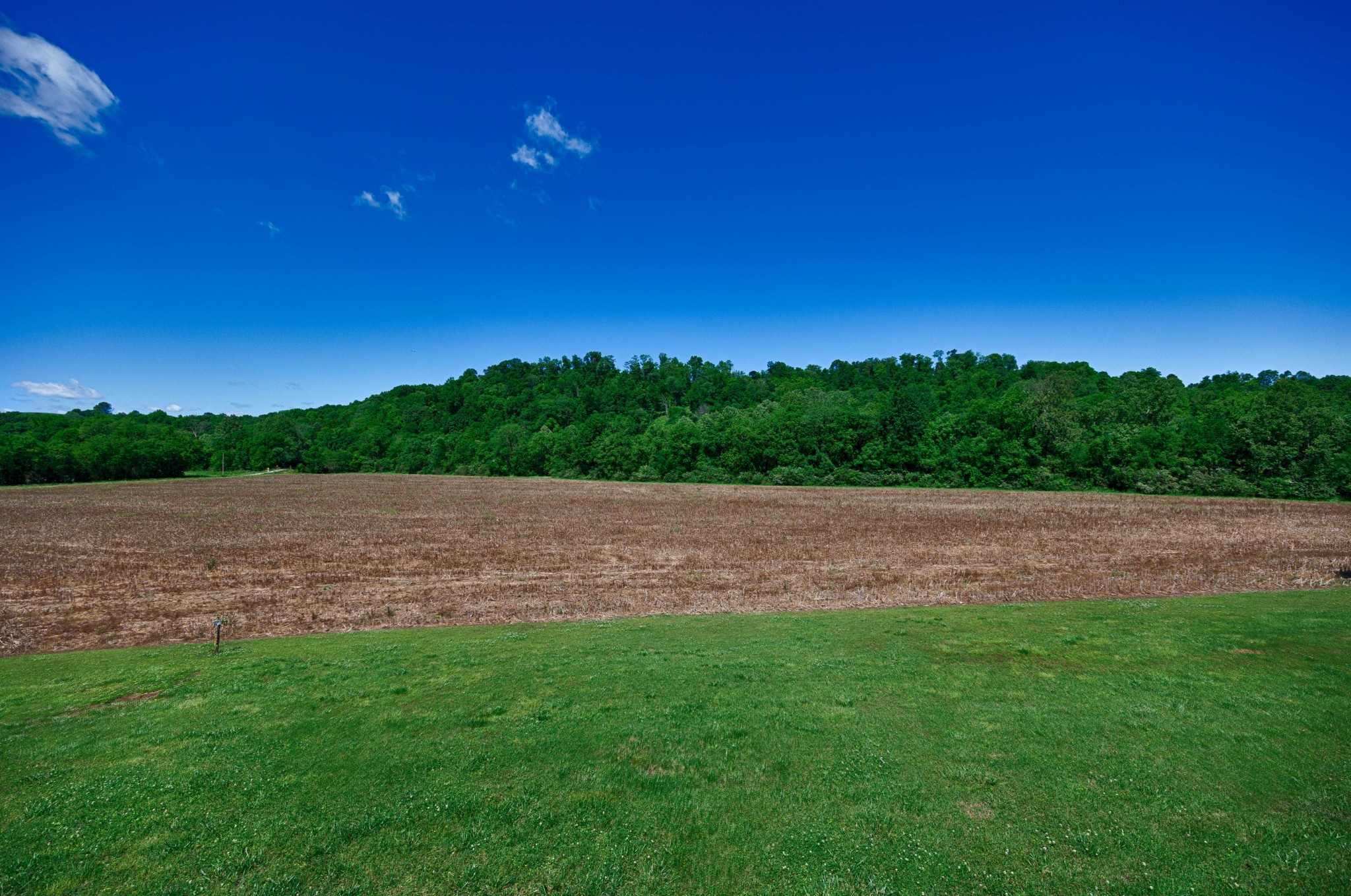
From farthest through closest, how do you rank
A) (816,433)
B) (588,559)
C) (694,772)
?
1. (816,433)
2. (588,559)
3. (694,772)

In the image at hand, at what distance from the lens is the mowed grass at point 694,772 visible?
4.81m

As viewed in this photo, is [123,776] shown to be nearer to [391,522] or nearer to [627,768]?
[627,768]

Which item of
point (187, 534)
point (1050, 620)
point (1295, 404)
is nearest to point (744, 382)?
point (1295, 404)

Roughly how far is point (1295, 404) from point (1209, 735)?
3176 inches

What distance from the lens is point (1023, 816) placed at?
545 cm

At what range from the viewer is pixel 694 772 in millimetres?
6422

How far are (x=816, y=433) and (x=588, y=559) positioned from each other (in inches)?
2644

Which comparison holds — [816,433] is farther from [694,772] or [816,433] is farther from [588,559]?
[694,772]

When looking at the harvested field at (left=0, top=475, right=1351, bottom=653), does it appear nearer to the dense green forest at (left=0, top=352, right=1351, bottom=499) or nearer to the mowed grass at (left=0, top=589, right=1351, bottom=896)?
the mowed grass at (left=0, top=589, right=1351, bottom=896)

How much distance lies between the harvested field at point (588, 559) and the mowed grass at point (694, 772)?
21.3 ft

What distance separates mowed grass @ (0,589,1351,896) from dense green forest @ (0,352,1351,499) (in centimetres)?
7020

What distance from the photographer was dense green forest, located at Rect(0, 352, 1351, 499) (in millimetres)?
62562

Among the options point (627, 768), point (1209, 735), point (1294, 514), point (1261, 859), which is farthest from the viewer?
point (1294, 514)

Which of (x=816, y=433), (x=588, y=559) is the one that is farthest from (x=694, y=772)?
(x=816, y=433)
